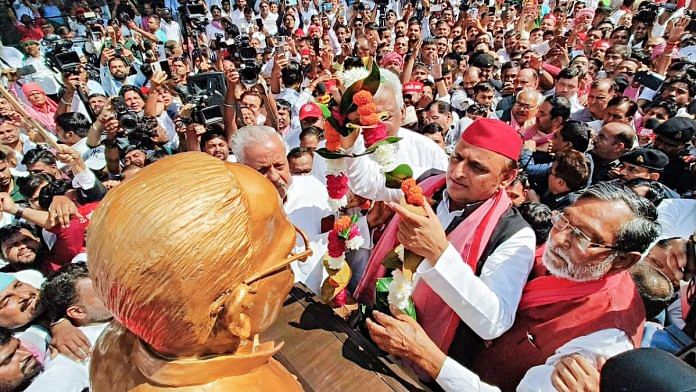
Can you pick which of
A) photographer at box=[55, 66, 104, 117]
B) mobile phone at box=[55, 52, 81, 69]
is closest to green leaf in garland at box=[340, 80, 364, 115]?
photographer at box=[55, 66, 104, 117]

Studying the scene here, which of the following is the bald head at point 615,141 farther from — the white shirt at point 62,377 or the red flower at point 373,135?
the white shirt at point 62,377

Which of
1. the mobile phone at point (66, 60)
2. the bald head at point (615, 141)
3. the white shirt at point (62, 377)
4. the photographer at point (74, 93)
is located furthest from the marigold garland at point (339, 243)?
the mobile phone at point (66, 60)

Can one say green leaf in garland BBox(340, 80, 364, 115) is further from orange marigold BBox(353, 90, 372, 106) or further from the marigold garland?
the marigold garland

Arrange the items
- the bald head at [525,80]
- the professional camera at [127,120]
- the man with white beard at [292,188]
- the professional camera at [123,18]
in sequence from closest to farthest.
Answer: the man with white beard at [292,188] < the professional camera at [127,120] < the bald head at [525,80] < the professional camera at [123,18]

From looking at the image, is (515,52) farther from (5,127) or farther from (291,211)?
(5,127)

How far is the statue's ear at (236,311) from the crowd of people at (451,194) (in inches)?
13.1

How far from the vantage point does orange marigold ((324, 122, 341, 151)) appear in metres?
1.96

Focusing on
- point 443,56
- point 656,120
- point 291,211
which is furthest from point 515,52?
point 291,211

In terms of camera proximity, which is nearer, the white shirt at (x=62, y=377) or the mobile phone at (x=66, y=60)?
the white shirt at (x=62, y=377)

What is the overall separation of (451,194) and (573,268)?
693 millimetres

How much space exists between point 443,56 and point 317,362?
7.98m

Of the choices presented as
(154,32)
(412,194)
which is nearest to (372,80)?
(412,194)

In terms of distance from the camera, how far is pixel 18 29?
9898mm

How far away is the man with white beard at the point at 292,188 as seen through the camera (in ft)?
9.30
